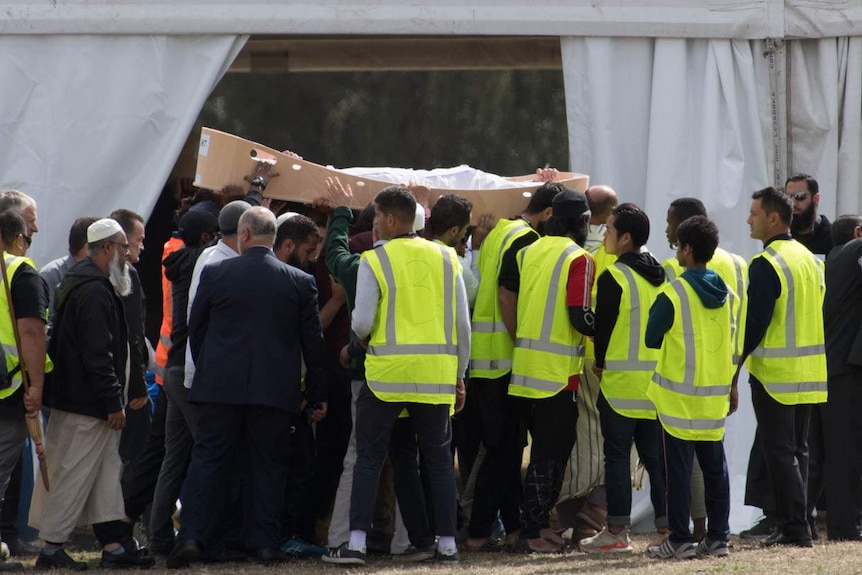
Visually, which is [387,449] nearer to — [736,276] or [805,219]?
[736,276]

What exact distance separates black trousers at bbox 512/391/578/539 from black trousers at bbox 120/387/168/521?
1.86 m

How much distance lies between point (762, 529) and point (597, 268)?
5.74 feet

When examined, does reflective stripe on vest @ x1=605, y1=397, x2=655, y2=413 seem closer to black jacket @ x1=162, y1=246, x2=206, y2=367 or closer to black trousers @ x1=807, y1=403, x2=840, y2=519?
black trousers @ x1=807, y1=403, x2=840, y2=519

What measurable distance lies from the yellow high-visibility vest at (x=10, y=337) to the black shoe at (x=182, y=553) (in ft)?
3.42

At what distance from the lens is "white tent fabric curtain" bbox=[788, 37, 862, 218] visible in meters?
8.12

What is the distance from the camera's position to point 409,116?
64.4 ft

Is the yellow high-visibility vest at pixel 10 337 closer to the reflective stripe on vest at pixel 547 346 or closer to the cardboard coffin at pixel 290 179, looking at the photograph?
the cardboard coffin at pixel 290 179

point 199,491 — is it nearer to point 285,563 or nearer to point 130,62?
point 285,563

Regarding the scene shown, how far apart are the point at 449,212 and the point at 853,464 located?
2.57m

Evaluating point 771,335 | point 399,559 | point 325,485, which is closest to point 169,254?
point 325,485

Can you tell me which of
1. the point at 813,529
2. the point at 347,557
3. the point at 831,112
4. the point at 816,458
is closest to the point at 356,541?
the point at 347,557

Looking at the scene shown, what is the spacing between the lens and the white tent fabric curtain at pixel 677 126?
8.02 meters

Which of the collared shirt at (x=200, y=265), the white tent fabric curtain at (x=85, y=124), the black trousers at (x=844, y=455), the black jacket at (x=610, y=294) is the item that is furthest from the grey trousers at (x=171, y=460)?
the black trousers at (x=844, y=455)

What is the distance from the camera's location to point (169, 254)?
6.84 metres
